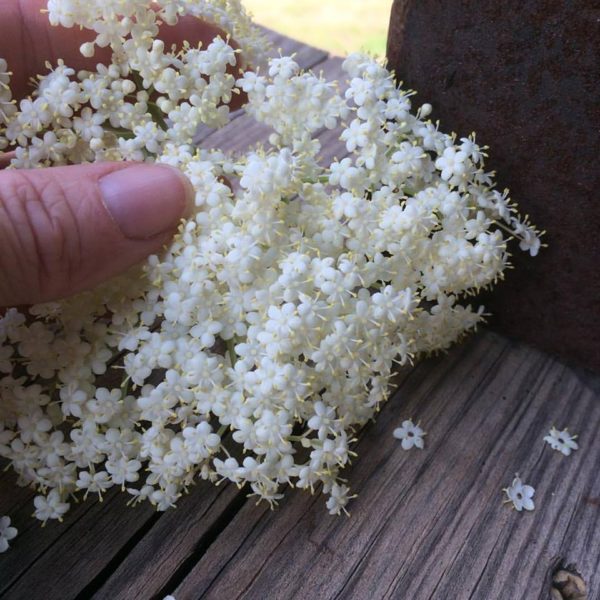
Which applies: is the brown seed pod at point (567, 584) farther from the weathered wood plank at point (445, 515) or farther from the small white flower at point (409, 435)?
the small white flower at point (409, 435)

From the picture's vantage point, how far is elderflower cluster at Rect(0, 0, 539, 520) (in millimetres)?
686

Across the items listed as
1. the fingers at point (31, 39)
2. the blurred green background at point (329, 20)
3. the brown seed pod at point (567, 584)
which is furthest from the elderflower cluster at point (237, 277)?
the blurred green background at point (329, 20)

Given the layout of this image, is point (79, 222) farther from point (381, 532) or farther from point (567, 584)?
point (567, 584)

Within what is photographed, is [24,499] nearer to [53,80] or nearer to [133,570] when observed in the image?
[133,570]

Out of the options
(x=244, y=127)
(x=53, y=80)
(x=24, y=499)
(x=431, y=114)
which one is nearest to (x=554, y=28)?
(x=431, y=114)

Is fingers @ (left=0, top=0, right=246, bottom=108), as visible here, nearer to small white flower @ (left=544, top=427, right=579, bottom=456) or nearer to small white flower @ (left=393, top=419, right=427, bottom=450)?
small white flower @ (left=393, top=419, right=427, bottom=450)

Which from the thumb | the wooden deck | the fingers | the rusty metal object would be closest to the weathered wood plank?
the wooden deck

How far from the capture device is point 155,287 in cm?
72

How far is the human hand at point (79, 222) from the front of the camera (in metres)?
0.67

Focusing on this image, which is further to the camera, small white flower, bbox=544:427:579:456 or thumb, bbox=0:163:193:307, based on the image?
small white flower, bbox=544:427:579:456

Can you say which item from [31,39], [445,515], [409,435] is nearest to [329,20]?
[31,39]

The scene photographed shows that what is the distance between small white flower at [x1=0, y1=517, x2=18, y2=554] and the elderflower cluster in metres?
0.04

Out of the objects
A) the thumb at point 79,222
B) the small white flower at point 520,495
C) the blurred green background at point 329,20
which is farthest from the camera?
the blurred green background at point 329,20

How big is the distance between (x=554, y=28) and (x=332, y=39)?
2018 millimetres
